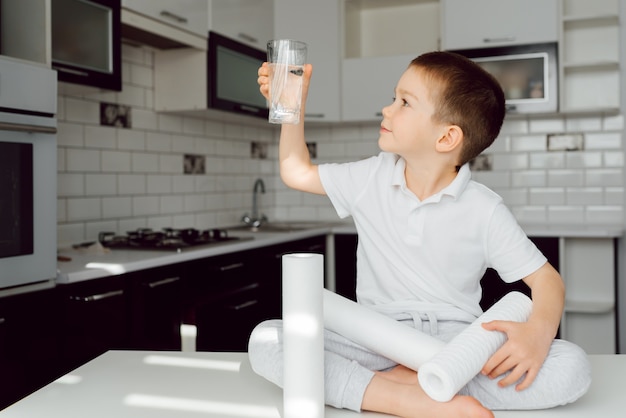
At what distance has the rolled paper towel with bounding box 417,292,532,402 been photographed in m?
0.82

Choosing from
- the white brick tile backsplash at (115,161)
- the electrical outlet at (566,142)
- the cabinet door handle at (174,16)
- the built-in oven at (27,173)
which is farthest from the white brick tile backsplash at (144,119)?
the electrical outlet at (566,142)

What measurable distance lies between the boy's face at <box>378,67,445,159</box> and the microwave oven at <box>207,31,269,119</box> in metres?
2.02

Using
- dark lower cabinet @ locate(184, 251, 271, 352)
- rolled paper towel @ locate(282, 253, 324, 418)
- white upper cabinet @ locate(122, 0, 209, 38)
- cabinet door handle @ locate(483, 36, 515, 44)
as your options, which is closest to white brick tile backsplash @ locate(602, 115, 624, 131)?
cabinet door handle @ locate(483, 36, 515, 44)

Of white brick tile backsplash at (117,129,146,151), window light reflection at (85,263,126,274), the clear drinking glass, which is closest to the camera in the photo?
the clear drinking glass

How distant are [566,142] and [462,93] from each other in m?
2.93

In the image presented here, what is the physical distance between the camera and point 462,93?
49.8 inches

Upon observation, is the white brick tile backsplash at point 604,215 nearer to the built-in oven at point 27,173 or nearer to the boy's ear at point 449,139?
the boy's ear at point 449,139

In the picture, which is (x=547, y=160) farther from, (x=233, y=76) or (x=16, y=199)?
(x=16, y=199)

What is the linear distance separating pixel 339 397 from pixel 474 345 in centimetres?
19

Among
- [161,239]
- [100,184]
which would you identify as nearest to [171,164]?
[100,184]

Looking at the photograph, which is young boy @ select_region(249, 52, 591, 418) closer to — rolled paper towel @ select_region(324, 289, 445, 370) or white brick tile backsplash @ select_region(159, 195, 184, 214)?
rolled paper towel @ select_region(324, 289, 445, 370)

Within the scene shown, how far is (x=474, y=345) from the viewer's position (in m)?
0.87

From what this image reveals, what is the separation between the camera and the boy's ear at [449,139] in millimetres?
1279

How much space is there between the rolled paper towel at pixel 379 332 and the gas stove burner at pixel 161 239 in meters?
1.65
